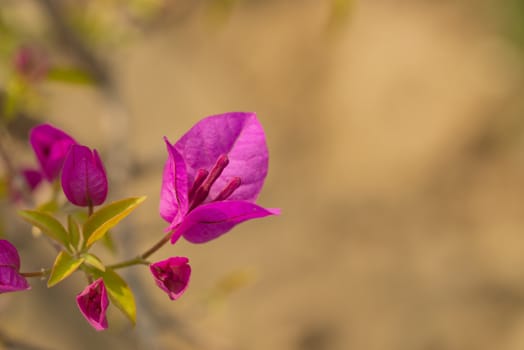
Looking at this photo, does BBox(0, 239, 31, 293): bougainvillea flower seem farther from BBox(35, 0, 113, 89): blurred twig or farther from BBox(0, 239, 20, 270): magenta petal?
BBox(35, 0, 113, 89): blurred twig

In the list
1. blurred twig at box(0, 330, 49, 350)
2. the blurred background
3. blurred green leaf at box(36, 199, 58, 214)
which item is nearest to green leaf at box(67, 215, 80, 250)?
blurred green leaf at box(36, 199, 58, 214)

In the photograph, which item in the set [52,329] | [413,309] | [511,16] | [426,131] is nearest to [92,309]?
[52,329]

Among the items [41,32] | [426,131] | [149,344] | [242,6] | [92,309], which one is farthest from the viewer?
[242,6]

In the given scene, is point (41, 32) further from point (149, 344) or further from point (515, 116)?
point (515, 116)

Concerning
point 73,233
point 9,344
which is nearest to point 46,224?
point 73,233

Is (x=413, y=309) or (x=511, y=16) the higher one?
(x=511, y=16)

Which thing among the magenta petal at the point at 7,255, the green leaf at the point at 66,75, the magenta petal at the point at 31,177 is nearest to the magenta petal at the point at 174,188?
the magenta petal at the point at 7,255
